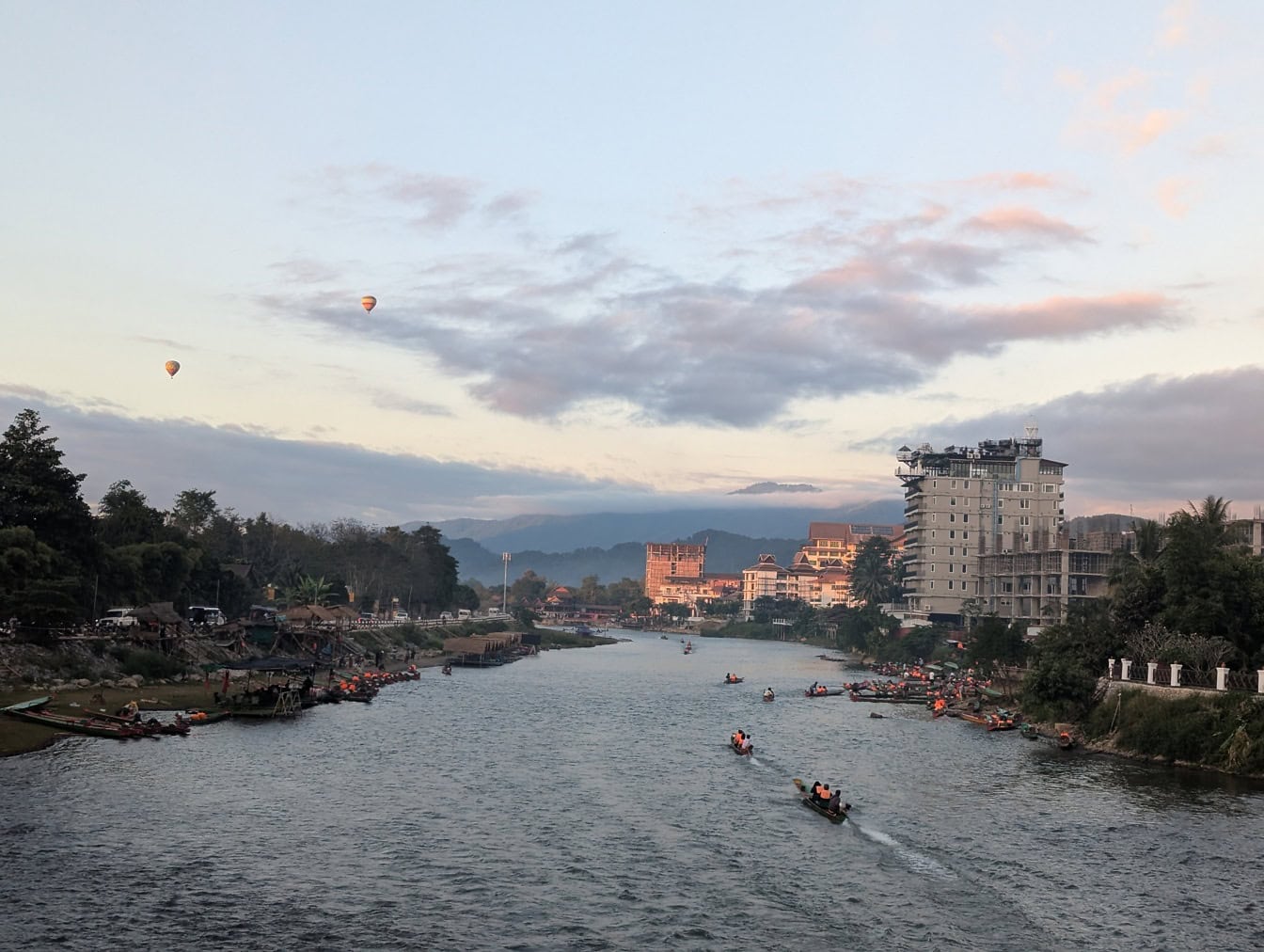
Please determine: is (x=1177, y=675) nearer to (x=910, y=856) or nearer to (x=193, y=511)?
(x=910, y=856)

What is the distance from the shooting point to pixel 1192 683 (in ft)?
240

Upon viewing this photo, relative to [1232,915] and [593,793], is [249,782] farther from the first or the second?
[1232,915]

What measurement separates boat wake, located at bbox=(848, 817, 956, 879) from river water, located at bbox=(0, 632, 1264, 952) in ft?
0.51

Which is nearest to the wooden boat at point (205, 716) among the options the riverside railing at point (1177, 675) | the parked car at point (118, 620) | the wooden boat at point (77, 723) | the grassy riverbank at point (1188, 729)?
→ the wooden boat at point (77, 723)

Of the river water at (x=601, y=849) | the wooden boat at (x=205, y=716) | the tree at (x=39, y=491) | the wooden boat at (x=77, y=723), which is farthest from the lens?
the tree at (x=39, y=491)

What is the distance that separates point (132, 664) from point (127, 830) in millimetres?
52631

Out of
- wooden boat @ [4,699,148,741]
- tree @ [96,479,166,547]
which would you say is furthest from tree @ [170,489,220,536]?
wooden boat @ [4,699,148,741]

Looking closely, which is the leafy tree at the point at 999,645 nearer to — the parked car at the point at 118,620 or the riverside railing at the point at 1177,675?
the riverside railing at the point at 1177,675

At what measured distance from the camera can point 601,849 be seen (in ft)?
161

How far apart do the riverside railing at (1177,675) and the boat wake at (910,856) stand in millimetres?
28446

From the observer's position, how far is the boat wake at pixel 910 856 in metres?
46.2

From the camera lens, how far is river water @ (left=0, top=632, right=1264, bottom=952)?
37.9m

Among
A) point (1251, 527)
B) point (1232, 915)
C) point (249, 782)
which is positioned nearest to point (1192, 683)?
point (1232, 915)

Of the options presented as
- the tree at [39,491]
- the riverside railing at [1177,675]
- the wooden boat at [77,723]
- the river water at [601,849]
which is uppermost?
the tree at [39,491]
